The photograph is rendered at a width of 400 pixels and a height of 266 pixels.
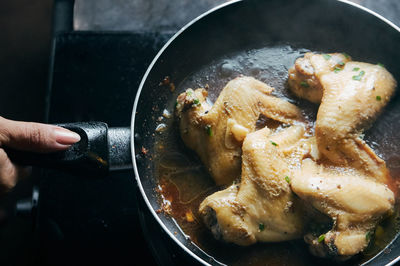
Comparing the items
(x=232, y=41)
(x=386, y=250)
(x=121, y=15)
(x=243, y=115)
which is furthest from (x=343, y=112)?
(x=121, y=15)

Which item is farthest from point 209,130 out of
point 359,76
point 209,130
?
point 359,76

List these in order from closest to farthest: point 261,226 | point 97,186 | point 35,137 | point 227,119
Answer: point 35,137, point 261,226, point 227,119, point 97,186

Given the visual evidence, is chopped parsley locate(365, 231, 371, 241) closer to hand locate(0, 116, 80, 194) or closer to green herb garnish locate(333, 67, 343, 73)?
green herb garnish locate(333, 67, 343, 73)

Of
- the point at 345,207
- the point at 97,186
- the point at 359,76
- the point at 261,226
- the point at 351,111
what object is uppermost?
the point at 359,76

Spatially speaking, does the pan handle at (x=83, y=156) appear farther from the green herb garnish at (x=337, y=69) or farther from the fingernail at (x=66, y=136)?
the green herb garnish at (x=337, y=69)

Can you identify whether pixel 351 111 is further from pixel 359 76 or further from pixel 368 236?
pixel 368 236

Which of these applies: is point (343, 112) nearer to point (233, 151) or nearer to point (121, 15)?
point (233, 151)

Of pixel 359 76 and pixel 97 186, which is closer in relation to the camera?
pixel 359 76
